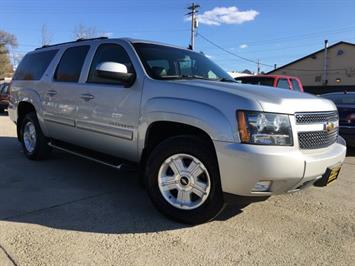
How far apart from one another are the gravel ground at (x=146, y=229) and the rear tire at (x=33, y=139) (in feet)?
3.64

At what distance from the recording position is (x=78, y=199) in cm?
470

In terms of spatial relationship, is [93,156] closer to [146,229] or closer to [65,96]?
[65,96]

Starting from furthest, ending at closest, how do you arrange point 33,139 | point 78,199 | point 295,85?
1. point 295,85
2. point 33,139
3. point 78,199

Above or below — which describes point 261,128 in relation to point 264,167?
above

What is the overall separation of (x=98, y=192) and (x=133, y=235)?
4.71 feet

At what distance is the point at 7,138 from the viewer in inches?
377

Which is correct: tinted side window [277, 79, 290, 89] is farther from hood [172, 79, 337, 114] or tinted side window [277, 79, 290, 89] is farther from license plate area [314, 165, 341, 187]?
license plate area [314, 165, 341, 187]

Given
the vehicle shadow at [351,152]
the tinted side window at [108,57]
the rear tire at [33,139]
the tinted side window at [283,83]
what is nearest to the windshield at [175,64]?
the tinted side window at [108,57]

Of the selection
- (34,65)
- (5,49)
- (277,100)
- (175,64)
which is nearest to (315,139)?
(277,100)

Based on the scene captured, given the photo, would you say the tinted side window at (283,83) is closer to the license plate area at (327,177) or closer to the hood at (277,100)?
the hood at (277,100)

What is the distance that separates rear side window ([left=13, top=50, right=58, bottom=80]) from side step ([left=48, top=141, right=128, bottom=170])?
131cm

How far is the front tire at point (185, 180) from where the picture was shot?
149 inches

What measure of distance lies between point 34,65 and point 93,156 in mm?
2655

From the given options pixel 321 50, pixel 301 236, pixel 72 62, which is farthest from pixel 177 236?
pixel 321 50
